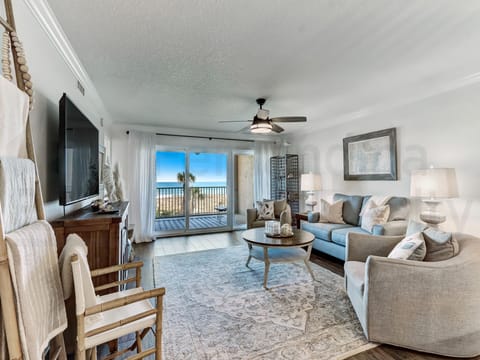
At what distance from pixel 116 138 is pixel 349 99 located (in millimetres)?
4521

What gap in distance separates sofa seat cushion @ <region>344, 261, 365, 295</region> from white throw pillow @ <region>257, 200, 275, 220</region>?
2.58 metres

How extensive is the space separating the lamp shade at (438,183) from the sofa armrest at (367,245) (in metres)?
0.97

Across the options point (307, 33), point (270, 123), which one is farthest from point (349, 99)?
point (307, 33)

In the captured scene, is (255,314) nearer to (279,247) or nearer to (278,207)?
(279,247)

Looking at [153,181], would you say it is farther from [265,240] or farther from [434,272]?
[434,272]

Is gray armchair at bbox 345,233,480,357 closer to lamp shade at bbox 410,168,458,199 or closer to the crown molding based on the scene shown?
lamp shade at bbox 410,168,458,199

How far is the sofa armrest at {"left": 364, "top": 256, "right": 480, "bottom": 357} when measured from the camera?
1.70 meters

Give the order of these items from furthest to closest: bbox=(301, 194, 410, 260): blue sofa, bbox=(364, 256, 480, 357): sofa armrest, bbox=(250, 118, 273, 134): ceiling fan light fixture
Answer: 1. bbox=(250, 118, 273, 134): ceiling fan light fixture
2. bbox=(301, 194, 410, 260): blue sofa
3. bbox=(364, 256, 480, 357): sofa armrest

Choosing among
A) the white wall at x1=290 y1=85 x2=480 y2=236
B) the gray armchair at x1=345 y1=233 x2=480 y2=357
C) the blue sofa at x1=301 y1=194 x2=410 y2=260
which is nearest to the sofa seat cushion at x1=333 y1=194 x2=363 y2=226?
the blue sofa at x1=301 y1=194 x2=410 y2=260

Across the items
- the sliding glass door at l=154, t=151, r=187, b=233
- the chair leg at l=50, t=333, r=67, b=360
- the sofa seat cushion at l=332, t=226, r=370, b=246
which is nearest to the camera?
the chair leg at l=50, t=333, r=67, b=360

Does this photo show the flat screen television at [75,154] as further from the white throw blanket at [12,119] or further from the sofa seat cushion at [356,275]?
the sofa seat cushion at [356,275]

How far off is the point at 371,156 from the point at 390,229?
1554 millimetres

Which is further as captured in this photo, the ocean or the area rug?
the ocean

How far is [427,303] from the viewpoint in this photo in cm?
174
